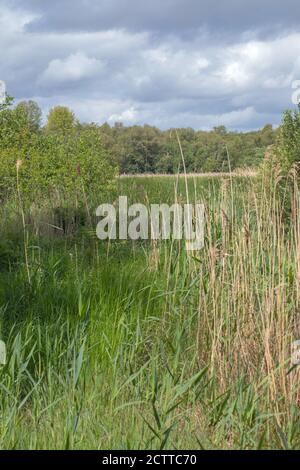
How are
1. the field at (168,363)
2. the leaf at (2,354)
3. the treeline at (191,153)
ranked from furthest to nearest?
the treeline at (191,153)
the leaf at (2,354)
the field at (168,363)

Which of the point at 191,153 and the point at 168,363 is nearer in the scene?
the point at 168,363

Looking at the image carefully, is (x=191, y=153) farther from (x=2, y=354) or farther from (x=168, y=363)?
(x=2, y=354)

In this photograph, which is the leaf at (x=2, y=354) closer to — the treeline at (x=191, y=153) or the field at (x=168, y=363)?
the field at (x=168, y=363)

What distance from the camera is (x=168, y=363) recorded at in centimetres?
291

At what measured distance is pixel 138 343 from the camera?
2.98 m

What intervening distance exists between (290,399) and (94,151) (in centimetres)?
860

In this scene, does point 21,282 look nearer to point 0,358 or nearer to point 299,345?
point 0,358

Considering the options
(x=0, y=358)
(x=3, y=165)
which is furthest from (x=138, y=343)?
(x=3, y=165)

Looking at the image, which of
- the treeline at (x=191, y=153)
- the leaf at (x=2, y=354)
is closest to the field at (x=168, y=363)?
the leaf at (x=2, y=354)

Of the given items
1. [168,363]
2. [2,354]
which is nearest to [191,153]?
[168,363]

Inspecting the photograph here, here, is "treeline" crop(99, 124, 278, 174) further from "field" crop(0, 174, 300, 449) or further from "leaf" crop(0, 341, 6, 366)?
"leaf" crop(0, 341, 6, 366)

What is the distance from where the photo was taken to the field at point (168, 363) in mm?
2328

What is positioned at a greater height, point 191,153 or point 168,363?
point 191,153

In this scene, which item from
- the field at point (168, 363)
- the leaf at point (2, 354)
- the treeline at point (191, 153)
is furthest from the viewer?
the treeline at point (191, 153)
